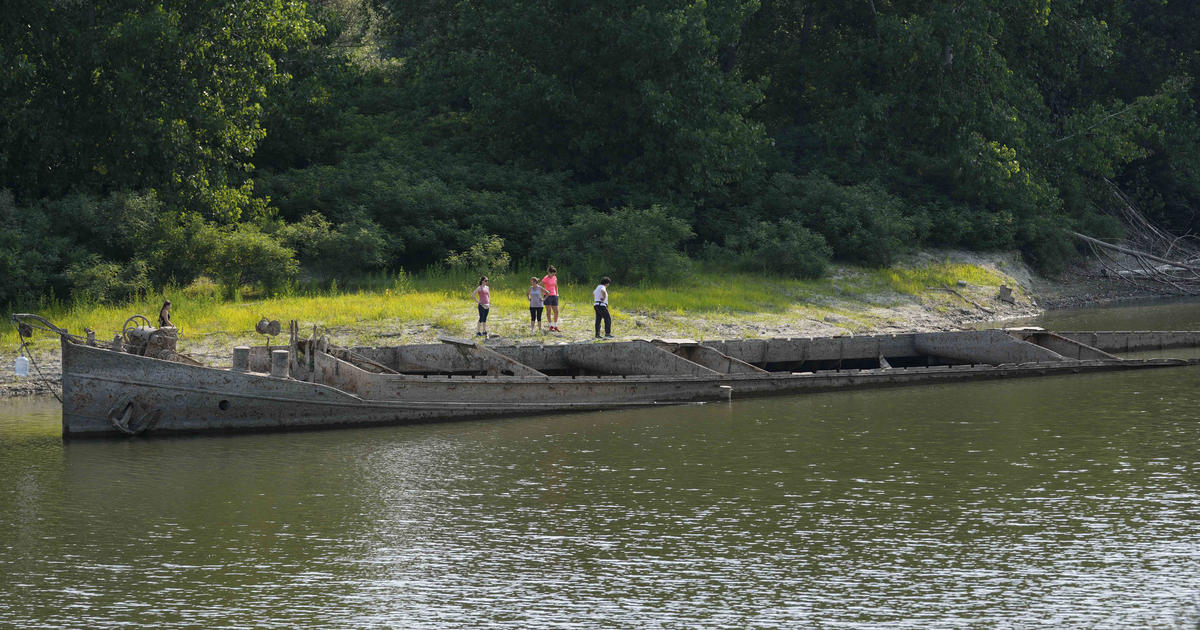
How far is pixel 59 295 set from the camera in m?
30.5

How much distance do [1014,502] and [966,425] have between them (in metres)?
5.78

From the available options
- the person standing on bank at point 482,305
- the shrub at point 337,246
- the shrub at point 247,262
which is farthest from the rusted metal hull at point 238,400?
the shrub at point 337,246

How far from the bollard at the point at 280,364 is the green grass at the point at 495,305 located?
659cm

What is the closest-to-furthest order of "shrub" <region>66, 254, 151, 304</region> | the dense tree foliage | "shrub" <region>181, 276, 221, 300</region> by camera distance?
"shrub" <region>66, 254, 151, 304</region>
"shrub" <region>181, 276, 221, 300</region>
the dense tree foliage

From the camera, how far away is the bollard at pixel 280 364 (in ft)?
70.6

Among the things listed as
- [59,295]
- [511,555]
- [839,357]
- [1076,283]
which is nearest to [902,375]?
[839,357]

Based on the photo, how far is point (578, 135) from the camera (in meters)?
43.9

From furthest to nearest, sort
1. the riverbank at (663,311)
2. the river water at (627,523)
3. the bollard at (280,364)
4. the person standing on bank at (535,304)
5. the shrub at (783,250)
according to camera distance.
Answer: the shrub at (783,250)
the person standing on bank at (535,304)
the riverbank at (663,311)
the bollard at (280,364)
the river water at (627,523)

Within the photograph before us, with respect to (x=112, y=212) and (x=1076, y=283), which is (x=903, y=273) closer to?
(x=1076, y=283)

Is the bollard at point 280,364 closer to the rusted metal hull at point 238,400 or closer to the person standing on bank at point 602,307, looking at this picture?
the rusted metal hull at point 238,400

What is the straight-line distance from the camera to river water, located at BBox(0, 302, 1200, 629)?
1200 cm

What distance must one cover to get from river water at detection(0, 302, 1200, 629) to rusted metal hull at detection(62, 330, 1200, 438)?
54 centimetres

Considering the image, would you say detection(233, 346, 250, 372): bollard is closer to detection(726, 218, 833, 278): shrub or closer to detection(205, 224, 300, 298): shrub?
detection(205, 224, 300, 298): shrub

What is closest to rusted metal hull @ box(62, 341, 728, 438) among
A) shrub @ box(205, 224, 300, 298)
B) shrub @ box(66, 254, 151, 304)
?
shrub @ box(66, 254, 151, 304)
